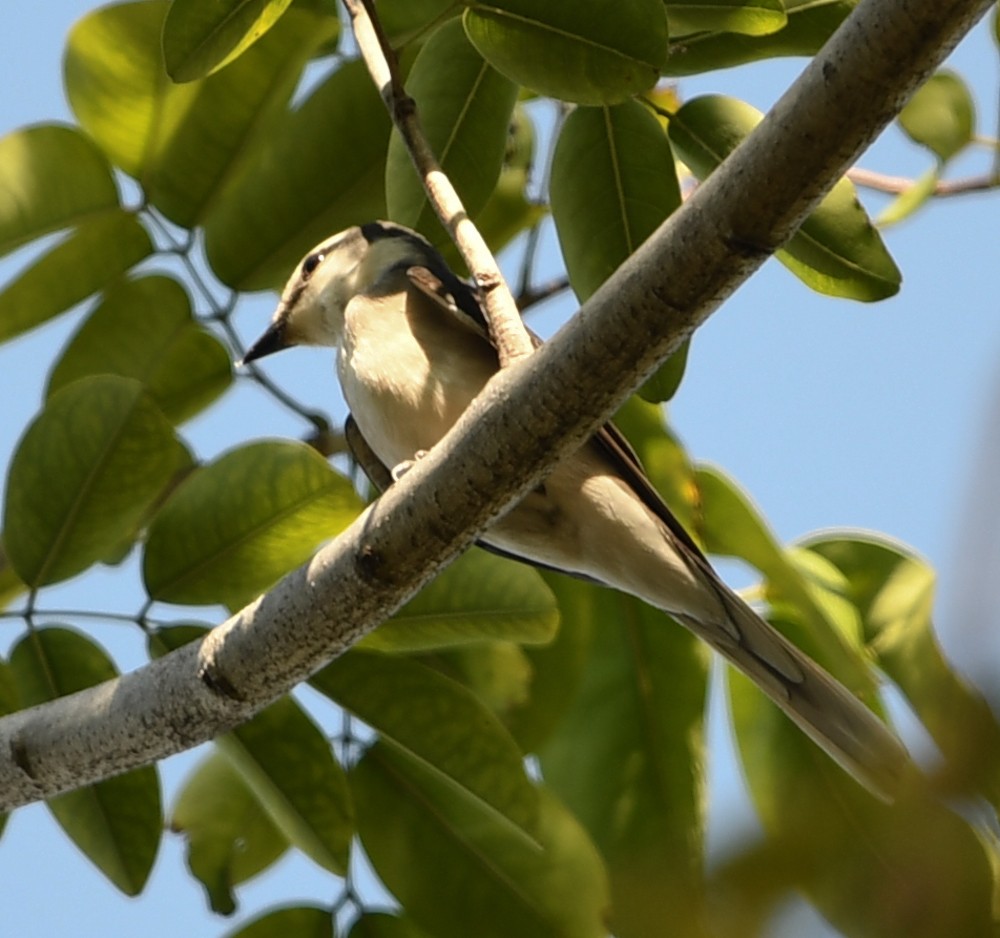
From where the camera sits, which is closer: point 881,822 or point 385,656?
point 881,822

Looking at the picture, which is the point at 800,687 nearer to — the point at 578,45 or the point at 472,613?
the point at 472,613

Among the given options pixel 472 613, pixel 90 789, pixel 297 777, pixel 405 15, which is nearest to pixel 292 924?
pixel 297 777

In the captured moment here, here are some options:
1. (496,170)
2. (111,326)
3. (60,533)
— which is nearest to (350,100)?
(496,170)

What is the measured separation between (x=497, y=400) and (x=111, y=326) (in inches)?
62.8

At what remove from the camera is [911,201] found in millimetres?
3195

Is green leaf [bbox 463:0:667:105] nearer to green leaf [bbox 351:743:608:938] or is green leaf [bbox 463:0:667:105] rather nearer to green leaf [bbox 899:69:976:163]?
green leaf [bbox 351:743:608:938]

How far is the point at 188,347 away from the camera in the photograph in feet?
10.8

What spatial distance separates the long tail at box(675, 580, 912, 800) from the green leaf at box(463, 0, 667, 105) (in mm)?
1094

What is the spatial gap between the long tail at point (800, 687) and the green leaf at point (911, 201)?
97 centimetres

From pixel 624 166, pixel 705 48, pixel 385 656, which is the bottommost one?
pixel 385 656

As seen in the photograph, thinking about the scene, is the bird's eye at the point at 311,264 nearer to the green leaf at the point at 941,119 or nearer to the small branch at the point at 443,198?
the small branch at the point at 443,198

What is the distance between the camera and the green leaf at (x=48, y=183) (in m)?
2.96

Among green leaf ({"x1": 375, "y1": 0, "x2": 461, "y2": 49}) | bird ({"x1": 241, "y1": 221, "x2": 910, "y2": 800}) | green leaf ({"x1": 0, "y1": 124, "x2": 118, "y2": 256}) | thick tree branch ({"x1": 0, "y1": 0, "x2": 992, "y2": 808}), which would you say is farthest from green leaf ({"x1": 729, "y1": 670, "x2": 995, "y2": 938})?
green leaf ({"x1": 0, "y1": 124, "x2": 118, "y2": 256})

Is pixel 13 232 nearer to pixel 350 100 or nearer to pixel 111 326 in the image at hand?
pixel 111 326
